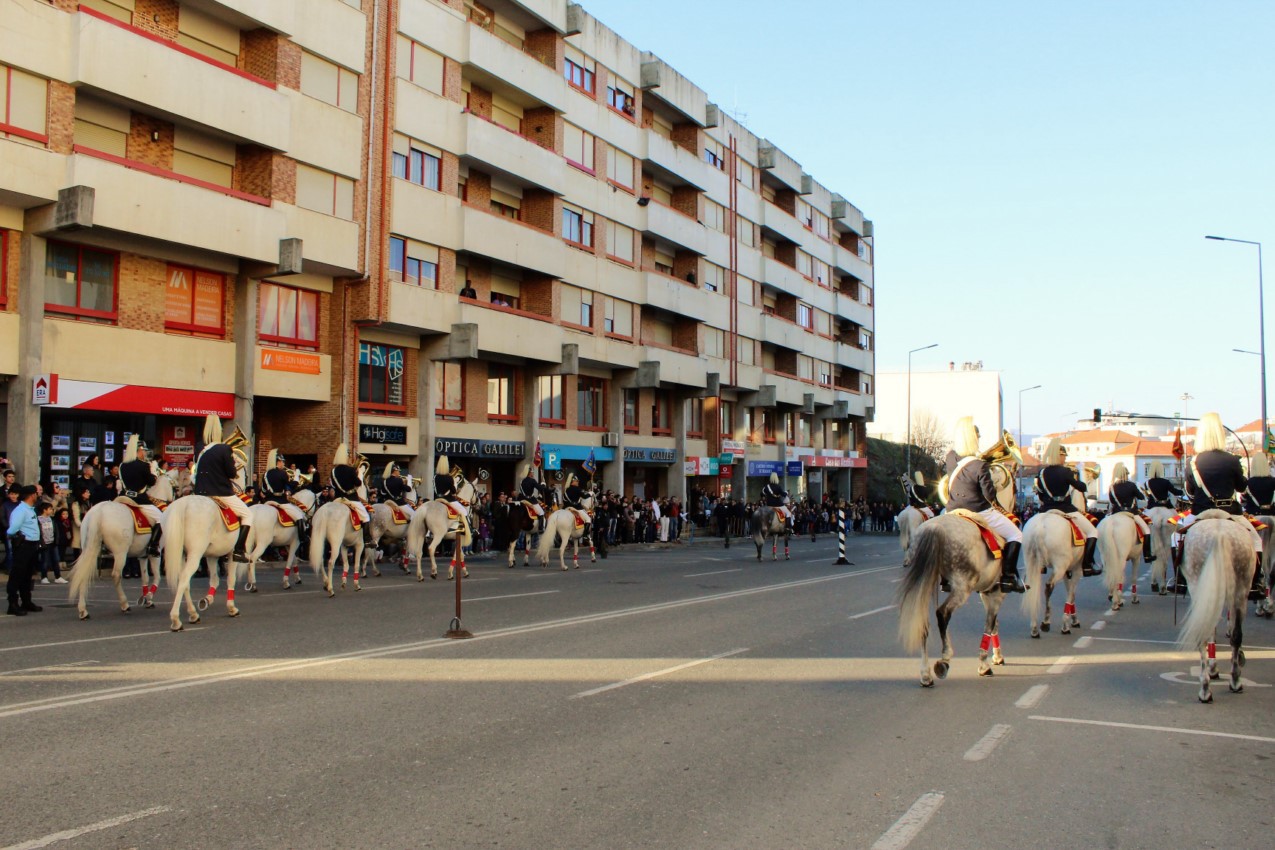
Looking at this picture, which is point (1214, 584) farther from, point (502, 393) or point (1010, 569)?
point (502, 393)

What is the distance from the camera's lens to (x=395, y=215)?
1288 inches

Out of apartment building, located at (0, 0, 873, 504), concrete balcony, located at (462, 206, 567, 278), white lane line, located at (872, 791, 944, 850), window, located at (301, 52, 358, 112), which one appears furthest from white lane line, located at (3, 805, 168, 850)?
concrete balcony, located at (462, 206, 567, 278)

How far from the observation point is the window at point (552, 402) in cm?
4134

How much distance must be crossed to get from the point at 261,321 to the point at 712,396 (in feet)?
90.9

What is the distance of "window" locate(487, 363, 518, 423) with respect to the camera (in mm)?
38688

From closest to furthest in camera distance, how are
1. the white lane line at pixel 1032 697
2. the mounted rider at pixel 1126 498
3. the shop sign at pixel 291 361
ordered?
1. the white lane line at pixel 1032 697
2. the mounted rider at pixel 1126 498
3. the shop sign at pixel 291 361

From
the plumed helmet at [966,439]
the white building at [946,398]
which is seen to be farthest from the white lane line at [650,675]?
the white building at [946,398]

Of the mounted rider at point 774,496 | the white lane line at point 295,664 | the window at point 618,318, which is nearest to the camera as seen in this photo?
the white lane line at point 295,664

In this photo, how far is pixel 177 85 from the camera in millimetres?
25344

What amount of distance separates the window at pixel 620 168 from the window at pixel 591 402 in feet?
28.8

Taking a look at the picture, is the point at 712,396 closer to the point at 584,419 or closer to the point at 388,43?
the point at 584,419

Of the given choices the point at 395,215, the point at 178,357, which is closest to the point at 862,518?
the point at 395,215

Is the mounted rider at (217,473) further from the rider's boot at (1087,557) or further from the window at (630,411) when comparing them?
the window at (630,411)

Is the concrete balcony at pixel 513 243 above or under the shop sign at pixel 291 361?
above
